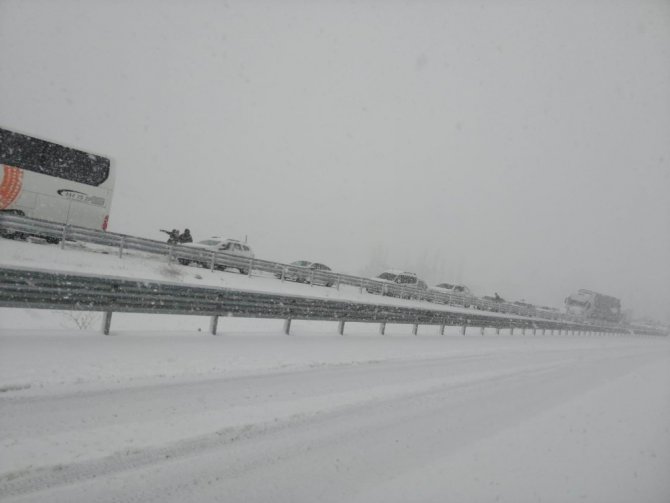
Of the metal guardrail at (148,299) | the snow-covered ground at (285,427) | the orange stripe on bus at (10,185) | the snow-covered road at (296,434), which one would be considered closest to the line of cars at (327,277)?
the orange stripe on bus at (10,185)

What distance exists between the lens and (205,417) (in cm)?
468

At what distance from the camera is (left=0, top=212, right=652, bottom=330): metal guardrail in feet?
52.7

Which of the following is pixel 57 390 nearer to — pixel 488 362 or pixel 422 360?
pixel 422 360

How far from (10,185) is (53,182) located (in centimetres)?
149

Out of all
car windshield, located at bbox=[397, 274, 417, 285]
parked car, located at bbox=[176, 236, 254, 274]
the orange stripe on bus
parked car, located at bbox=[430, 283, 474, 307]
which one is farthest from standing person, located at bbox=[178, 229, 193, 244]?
parked car, located at bbox=[430, 283, 474, 307]

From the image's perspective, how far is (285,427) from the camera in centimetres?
475

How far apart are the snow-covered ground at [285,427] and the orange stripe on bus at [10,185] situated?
10341 mm

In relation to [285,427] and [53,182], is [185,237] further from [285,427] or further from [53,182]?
[285,427]

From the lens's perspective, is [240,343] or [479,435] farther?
[240,343]

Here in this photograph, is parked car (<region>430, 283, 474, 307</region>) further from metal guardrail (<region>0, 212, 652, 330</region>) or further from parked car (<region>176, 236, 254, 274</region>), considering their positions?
parked car (<region>176, 236, 254, 274</region>)

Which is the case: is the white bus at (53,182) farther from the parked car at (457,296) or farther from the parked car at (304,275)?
the parked car at (457,296)

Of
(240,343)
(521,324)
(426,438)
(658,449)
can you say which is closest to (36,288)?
(240,343)

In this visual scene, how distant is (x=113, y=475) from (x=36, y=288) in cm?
436

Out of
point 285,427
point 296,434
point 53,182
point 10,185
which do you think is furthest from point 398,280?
point 296,434
